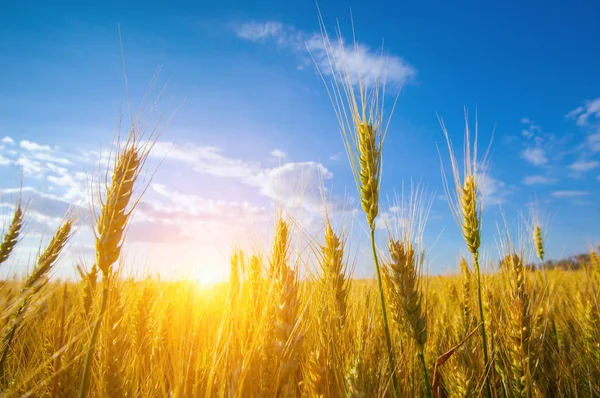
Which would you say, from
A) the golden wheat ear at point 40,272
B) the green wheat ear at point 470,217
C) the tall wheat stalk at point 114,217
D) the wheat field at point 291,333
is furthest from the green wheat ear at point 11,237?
the green wheat ear at point 470,217

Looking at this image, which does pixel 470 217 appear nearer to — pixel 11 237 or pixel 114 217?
pixel 114 217

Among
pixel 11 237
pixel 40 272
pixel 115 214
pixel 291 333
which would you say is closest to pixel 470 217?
pixel 291 333

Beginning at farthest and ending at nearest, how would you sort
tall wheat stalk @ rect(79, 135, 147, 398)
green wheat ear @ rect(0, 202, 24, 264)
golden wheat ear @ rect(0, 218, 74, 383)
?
1. green wheat ear @ rect(0, 202, 24, 264)
2. golden wheat ear @ rect(0, 218, 74, 383)
3. tall wheat stalk @ rect(79, 135, 147, 398)

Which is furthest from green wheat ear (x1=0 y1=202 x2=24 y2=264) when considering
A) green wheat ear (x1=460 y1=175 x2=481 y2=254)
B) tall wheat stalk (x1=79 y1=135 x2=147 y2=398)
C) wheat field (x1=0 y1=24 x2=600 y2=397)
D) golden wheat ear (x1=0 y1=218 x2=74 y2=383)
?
green wheat ear (x1=460 y1=175 x2=481 y2=254)

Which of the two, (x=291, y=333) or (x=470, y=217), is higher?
(x=470, y=217)

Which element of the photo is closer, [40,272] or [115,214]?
[115,214]

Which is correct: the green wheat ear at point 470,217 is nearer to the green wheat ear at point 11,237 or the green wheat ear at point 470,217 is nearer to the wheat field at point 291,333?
the wheat field at point 291,333

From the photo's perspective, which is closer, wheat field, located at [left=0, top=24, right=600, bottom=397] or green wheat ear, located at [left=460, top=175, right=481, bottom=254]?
wheat field, located at [left=0, top=24, right=600, bottom=397]

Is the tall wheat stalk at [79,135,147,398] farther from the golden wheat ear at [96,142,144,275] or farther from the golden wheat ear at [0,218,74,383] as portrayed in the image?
the golden wheat ear at [0,218,74,383]

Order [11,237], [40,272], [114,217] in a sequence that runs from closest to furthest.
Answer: [114,217] → [40,272] → [11,237]

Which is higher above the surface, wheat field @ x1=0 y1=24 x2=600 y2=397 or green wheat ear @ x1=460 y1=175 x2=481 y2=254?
green wheat ear @ x1=460 y1=175 x2=481 y2=254

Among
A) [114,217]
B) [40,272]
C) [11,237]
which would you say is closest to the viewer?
[114,217]

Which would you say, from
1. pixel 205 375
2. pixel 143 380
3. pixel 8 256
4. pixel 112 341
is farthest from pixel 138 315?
pixel 205 375

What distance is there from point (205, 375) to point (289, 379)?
460 millimetres
